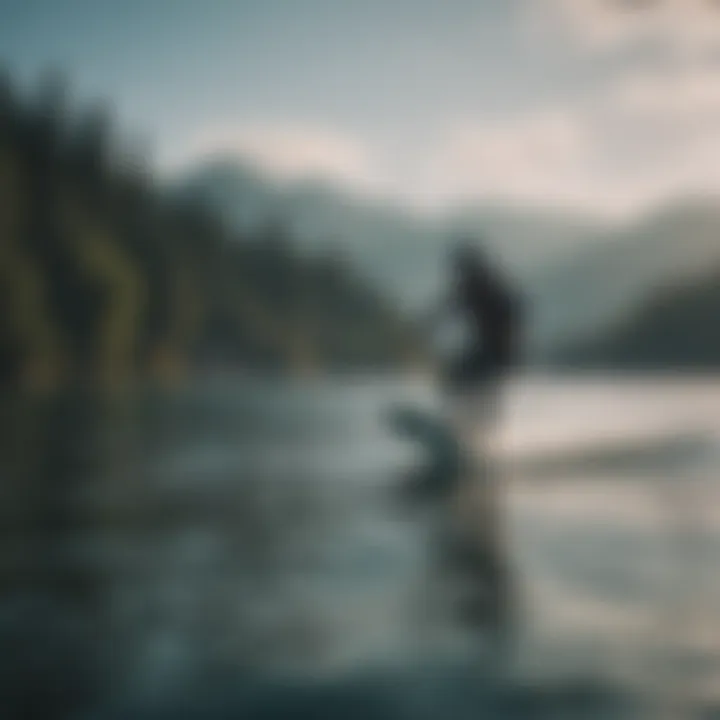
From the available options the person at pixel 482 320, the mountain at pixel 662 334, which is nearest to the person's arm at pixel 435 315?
the person at pixel 482 320

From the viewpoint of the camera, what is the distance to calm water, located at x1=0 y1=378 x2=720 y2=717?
1842 millimetres

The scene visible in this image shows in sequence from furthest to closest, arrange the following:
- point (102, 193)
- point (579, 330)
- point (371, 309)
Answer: point (102, 193)
point (371, 309)
point (579, 330)

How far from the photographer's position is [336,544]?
7.95ft

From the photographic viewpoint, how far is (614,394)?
2.52 meters

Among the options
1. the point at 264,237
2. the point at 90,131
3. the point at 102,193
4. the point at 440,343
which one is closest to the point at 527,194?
the point at 440,343

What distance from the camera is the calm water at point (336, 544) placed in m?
1.84

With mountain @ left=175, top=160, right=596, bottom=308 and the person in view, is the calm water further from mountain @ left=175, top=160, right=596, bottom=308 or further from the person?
mountain @ left=175, top=160, right=596, bottom=308

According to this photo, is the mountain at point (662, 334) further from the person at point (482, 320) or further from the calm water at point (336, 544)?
the person at point (482, 320)

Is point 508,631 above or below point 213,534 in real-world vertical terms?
below

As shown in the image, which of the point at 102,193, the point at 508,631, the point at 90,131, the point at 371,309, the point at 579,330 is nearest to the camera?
the point at 508,631

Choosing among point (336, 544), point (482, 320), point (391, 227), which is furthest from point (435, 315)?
point (336, 544)

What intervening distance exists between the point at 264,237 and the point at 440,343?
76 cm

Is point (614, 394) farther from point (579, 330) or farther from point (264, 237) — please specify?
point (264, 237)

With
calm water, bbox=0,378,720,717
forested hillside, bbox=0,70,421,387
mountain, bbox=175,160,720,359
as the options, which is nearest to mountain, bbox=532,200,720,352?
mountain, bbox=175,160,720,359
